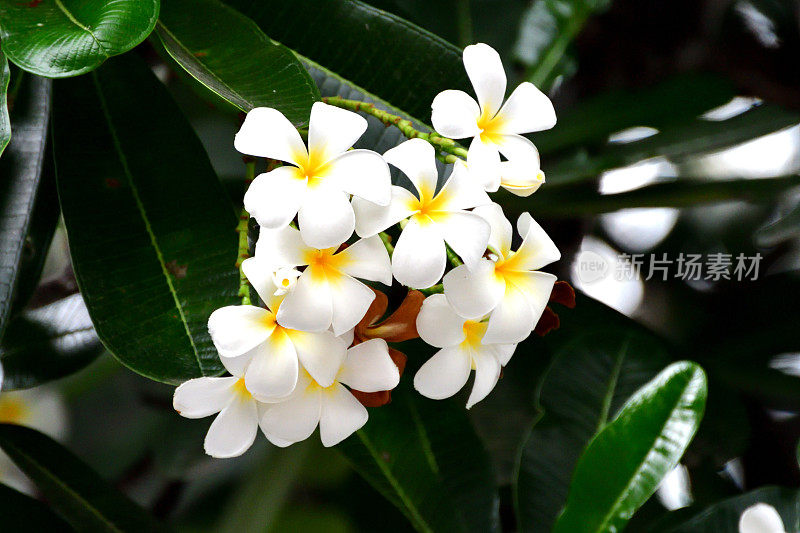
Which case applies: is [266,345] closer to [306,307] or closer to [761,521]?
[306,307]

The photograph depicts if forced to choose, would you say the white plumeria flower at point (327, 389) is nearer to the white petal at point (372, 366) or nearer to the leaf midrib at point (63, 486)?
the white petal at point (372, 366)

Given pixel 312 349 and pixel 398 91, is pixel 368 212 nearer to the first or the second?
pixel 312 349

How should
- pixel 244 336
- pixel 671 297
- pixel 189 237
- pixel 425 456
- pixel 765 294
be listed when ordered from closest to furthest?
pixel 244 336, pixel 189 237, pixel 425 456, pixel 765 294, pixel 671 297

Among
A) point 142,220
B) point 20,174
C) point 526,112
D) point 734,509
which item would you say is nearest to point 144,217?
point 142,220

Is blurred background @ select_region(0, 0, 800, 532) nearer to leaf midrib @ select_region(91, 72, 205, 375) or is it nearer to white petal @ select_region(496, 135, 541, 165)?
leaf midrib @ select_region(91, 72, 205, 375)

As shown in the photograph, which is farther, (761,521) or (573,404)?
(573,404)

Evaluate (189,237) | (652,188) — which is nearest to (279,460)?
(189,237)
